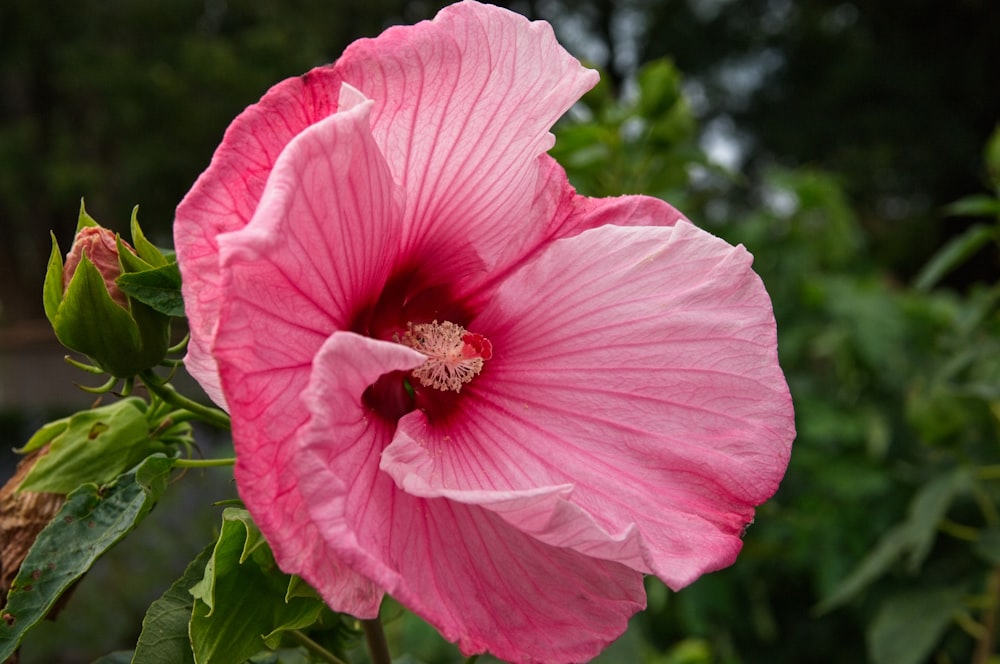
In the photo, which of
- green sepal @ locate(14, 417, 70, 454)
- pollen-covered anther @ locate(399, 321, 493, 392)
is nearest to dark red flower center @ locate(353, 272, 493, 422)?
pollen-covered anther @ locate(399, 321, 493, 392)

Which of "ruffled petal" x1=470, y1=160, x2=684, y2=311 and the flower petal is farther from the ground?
the flower petal

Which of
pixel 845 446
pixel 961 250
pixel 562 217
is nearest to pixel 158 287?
pixel 562 217

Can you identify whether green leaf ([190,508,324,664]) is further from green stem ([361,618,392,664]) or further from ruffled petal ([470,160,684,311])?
ruffled petal ([470,160,684,311])

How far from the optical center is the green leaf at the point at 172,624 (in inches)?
23.6

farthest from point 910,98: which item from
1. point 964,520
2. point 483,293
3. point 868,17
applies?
point 483,293

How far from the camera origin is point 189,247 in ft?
1.69

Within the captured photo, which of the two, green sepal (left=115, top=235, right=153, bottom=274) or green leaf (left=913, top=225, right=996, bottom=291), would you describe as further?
green leaf (left=913, top=225, right=996, bottom=291)

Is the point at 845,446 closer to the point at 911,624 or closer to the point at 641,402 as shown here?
the point at 911,624

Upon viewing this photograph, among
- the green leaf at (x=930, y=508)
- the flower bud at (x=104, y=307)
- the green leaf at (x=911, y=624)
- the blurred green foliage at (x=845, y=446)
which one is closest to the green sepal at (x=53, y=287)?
the flower bud at (x=104, y=307)

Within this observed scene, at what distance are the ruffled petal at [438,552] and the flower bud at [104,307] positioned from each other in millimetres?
150

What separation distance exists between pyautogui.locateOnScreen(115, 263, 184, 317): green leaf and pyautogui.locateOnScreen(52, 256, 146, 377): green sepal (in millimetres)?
14

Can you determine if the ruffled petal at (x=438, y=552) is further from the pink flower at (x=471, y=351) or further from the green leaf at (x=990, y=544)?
the green leaf at (x=990, y=544)

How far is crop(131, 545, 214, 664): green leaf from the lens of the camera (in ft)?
1.97

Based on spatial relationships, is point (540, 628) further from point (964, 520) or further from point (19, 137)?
point (19, 137)
